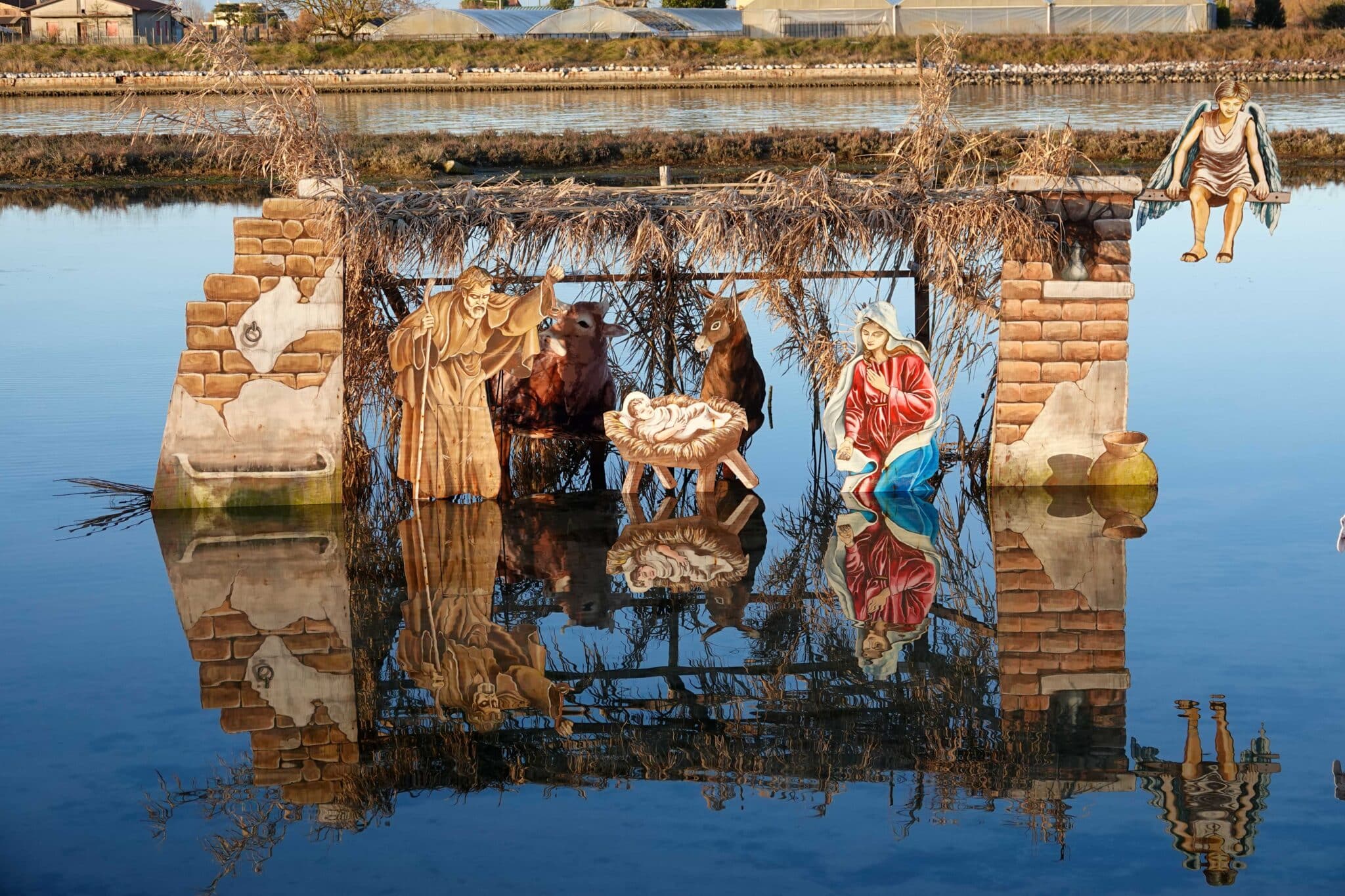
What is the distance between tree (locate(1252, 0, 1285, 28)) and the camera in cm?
6781

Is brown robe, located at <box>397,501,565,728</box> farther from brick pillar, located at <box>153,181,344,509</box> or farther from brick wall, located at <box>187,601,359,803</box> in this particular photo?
brick pillar, located at <box>153,181,344,509</box>

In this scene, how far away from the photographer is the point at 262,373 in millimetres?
10453

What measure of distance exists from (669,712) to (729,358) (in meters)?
4.41

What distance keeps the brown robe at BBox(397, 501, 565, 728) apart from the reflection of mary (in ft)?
5.73

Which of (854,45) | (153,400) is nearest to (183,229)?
(153,400)

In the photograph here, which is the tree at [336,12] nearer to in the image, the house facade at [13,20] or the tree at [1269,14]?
the house facade at [13,20]

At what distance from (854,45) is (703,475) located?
180 feet

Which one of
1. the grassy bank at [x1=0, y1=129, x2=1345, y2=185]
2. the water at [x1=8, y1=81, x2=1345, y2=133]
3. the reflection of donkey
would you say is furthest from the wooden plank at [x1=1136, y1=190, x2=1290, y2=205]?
the water at [x1=8, y1=81, x2=1345, y2=133]

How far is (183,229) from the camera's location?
26281mm

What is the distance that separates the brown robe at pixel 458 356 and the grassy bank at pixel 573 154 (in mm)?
20488

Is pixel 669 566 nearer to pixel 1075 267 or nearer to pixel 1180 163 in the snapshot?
pixel 1075 267

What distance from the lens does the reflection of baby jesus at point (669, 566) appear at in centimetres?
946

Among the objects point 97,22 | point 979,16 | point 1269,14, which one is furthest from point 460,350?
point 97,22

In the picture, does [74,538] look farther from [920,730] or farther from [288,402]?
[920,730]
